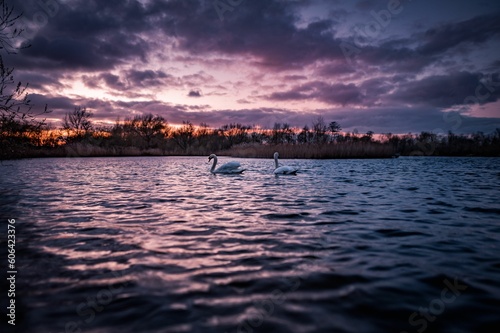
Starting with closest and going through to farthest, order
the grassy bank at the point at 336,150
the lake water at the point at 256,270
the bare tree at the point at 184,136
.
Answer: the lake water at the point at 256,270
the grassy bank at the point at 336,150
the bare tree at the point at 184,136

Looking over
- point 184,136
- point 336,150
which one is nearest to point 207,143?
point 184,136

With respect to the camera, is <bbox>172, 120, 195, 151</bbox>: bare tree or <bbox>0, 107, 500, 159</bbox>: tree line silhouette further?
<bbox>172, 120, 195, 151</bbox>: bare tree

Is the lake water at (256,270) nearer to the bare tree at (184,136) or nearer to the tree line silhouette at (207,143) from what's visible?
the tree line silhouette at (207,143)

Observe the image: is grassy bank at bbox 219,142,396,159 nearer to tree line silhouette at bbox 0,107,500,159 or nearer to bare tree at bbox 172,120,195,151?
tree line silhouette at bbox 0,107,500,159

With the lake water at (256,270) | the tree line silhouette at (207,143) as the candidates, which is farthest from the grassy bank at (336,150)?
the lake water at (256,270)

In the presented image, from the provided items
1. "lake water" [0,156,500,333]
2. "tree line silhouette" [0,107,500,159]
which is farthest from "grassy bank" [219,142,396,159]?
"lake water" [0,156,500,333]

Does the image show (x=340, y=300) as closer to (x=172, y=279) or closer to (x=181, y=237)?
(x=172, y=279)

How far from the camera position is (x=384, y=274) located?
3.26 m

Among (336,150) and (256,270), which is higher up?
(336,150)

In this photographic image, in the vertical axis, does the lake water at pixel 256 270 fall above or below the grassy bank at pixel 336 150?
below

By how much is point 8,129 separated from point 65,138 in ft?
174

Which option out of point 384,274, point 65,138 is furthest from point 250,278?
point 65,138

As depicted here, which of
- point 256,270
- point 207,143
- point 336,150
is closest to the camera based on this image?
point 256,270

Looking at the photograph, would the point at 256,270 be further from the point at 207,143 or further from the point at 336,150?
the point at 207,143
